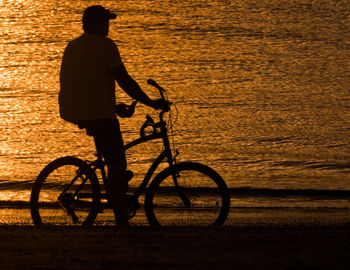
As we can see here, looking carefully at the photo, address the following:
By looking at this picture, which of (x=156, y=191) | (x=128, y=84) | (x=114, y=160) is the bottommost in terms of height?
(x=156, y=191)

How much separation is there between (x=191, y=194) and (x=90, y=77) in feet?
4.72

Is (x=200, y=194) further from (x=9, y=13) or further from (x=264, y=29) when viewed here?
(x=9, y=13)

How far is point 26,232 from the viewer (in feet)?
20.5

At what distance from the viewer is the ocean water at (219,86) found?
13930mm

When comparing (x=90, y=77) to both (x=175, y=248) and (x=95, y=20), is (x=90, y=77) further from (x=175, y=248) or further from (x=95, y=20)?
(x=175, y=248)

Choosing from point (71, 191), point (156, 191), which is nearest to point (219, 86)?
point (71, 191)

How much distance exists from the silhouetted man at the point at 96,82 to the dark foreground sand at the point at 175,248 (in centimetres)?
88

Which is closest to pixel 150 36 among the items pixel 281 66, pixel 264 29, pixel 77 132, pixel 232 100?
pixel 264 29

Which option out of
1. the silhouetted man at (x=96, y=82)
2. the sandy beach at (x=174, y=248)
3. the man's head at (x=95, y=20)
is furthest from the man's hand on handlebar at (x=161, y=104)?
the sandy beach at (x=174, y=248)

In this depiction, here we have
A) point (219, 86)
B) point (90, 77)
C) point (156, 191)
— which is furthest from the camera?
point (219, 86)

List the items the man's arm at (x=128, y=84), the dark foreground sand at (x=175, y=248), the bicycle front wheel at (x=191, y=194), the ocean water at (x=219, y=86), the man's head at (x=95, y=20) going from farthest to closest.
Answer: the ocean water at (x=219, y=86) < the bicycle front wheel at (x=191, y=194) < the man's head at (x=95, y=20) < the man's arm at (x=128, y=84) < the dark foreground sand at (x=175, y=248)

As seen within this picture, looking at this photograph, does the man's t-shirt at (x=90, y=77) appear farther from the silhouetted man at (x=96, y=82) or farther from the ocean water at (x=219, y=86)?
the ocean water at (x=219, y=86)

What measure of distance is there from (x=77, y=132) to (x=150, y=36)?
1173 inches

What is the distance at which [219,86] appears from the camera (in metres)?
29.9
